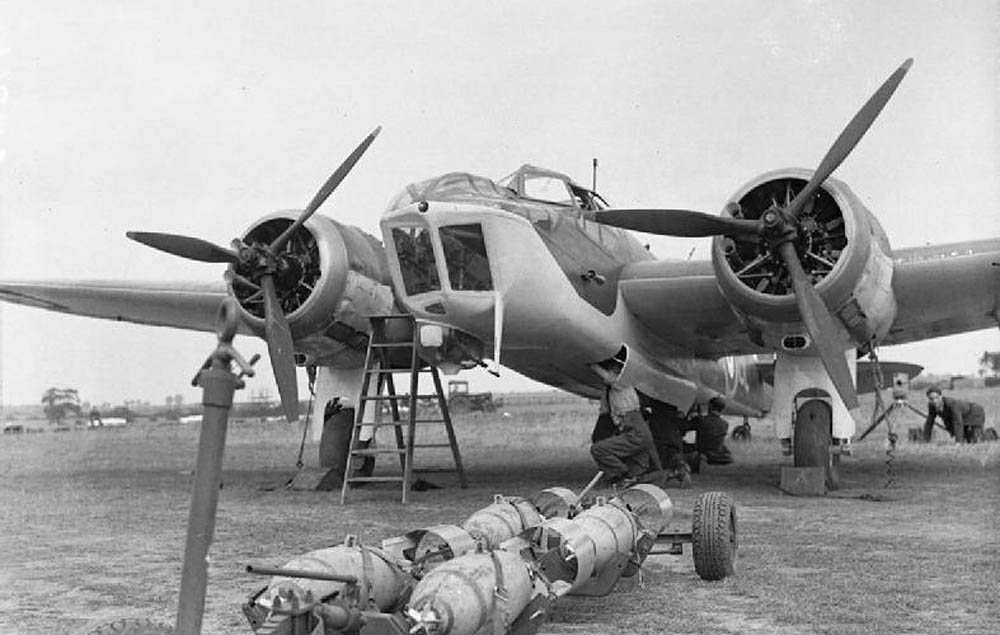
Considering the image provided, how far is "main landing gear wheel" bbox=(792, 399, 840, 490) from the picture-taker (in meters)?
11.9

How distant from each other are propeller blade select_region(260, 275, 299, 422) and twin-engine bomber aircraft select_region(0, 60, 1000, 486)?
23mm

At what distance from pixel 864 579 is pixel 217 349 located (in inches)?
217

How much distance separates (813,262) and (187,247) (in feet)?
22.6

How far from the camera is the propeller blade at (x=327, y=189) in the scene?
39.7 feet

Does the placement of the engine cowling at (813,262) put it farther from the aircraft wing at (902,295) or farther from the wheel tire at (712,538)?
the wheel tire at (712,538)

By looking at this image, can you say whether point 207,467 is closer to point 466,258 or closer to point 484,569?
point 484,569

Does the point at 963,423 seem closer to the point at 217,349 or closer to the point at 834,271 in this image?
the point at 834,271

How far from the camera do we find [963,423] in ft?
76.3

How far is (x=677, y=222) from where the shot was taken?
10844mm

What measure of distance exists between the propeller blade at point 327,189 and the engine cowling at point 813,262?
14.6ft

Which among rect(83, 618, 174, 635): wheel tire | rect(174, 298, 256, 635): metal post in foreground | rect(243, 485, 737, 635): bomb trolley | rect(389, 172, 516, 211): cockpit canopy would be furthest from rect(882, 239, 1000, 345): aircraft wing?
rect(174, 298, 256, 635): metal post in foreground

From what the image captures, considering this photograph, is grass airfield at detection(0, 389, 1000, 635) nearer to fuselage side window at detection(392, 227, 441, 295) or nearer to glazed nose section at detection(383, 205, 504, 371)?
glazed nose section at detection(383, 205, 504, 371)

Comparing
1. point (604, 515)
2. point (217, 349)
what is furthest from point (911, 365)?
point (217, 349)

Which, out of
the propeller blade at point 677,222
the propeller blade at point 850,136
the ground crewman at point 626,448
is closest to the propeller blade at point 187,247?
the propeller blade at point 677,222
